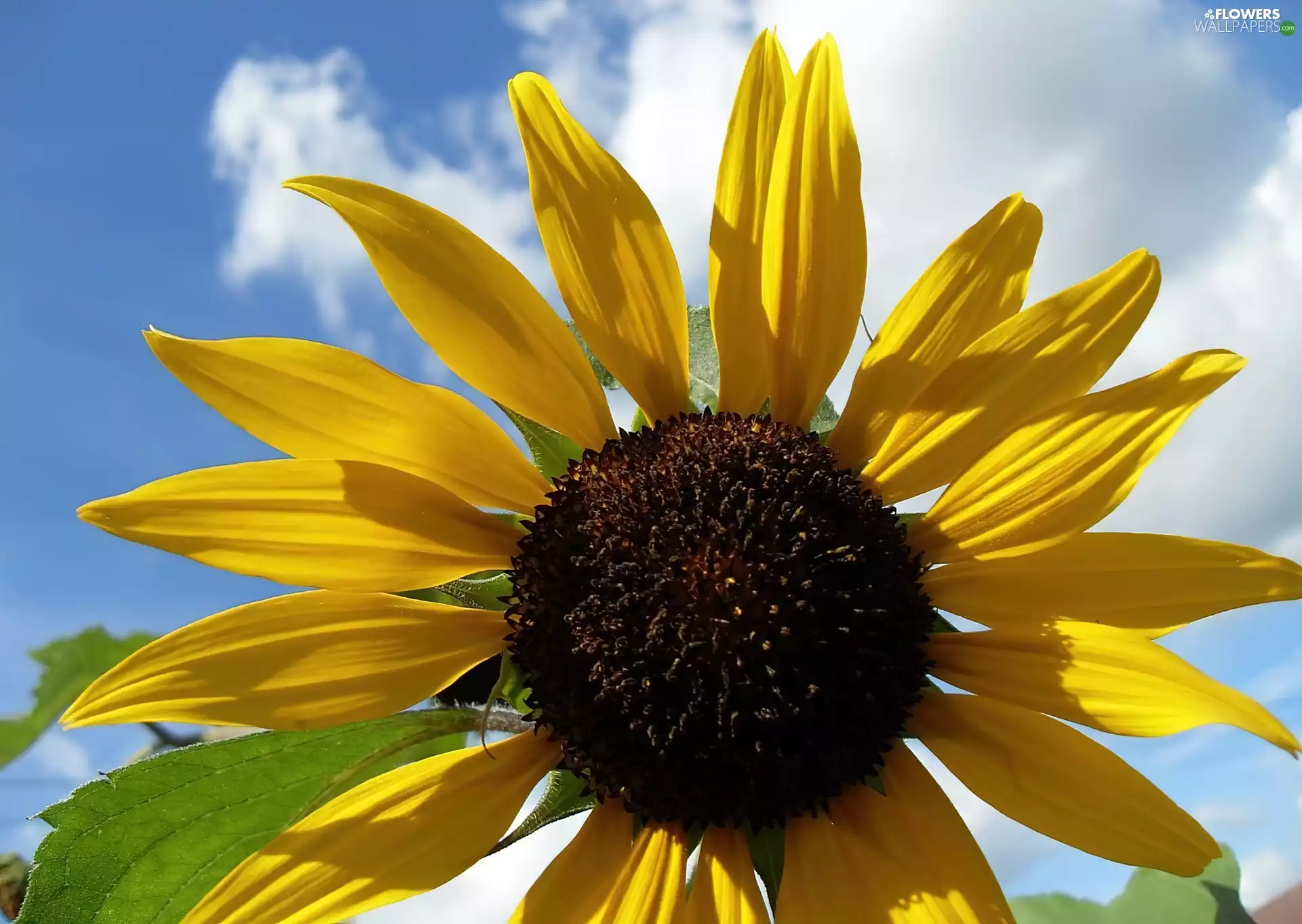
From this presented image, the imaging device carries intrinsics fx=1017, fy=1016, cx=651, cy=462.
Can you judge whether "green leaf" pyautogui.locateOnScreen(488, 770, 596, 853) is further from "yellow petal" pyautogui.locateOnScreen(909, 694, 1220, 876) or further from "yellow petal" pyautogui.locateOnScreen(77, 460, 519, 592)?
"yellow petal" pyautogui.locateOnScreen(909, 694, 1220, 876)

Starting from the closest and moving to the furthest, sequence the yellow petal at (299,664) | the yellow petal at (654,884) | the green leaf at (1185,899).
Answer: the yellow petal at (299,664) → the yellow petal at (654,884) → the green leaf at (1185,899)

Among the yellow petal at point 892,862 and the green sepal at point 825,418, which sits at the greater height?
the green sepal at point 825,418

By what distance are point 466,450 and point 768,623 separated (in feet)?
1.73

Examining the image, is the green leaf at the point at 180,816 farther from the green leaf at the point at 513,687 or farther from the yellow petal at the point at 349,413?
the yellow petal at the point at 349,413

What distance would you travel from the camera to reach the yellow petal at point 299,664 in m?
1.31

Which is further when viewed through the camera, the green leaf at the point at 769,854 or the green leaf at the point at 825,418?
the green leaf at the point at 825,418

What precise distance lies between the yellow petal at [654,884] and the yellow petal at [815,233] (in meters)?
0.73

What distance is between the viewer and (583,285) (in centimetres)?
158

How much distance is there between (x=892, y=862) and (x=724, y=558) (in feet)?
1.63

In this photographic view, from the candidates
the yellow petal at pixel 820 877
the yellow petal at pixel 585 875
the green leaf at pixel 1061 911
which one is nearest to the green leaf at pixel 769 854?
the yellow petal at pixel 820 877

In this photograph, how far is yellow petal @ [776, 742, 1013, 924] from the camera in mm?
1392

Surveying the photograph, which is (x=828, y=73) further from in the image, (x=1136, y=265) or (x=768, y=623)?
(x=768, y=623)

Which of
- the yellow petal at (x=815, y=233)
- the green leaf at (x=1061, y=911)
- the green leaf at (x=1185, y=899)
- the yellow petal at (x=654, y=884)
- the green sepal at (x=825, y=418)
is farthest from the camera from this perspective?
the green leaf at (x=1061, y=911)

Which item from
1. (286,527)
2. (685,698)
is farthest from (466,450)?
(685,698)
